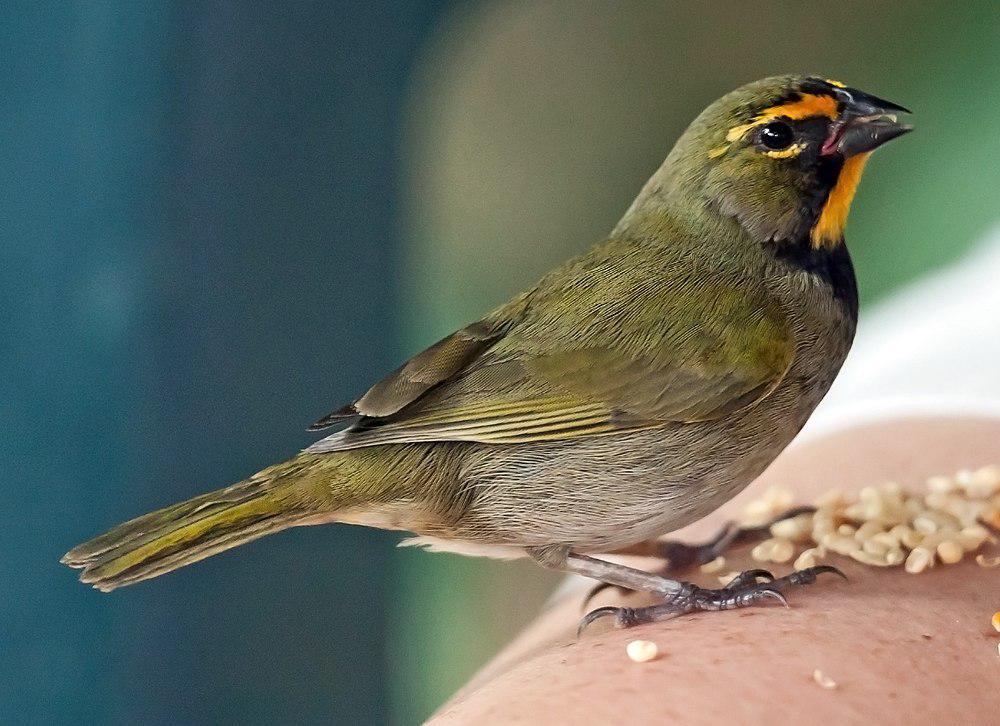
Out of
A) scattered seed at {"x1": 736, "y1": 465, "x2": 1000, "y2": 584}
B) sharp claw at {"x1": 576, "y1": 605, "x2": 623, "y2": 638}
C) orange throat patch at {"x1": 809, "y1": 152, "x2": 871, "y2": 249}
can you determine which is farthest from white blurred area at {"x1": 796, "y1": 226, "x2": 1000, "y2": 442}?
sharp claw at {"x1": 576, "y1": 605, "x2": 623, "y2": 638}

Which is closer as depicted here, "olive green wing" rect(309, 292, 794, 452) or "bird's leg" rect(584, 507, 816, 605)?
"olive green wing" rect(309, 292, 794, 452)

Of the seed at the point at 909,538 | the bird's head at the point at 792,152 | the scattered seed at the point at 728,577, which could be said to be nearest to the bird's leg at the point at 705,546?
the scattered seed at the point at 728,577

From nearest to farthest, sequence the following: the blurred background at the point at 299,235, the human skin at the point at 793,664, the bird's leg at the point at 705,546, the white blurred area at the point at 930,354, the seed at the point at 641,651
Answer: the human skin at the point at 793,664, the seed at the point at 641,651, the bird's leg at the point at 705,546, the blurred background at the point at 299,235, the white blurred area at the point at 930,354

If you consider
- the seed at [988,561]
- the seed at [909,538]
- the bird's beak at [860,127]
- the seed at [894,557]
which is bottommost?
the seed at [988,561]

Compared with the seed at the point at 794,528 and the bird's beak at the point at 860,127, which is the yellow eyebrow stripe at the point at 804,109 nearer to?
the bird's beak at the point at 860,127

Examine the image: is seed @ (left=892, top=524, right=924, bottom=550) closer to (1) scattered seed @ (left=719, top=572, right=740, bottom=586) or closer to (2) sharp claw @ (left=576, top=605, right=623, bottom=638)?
(1) scattered seed @ (left=719, top=572, right=740, bottom=586)

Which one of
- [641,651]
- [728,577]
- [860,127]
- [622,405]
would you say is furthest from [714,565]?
[860,127]

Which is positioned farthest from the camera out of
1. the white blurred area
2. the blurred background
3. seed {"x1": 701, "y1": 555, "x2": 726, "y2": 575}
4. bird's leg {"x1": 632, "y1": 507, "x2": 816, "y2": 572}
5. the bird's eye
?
the white blurred area

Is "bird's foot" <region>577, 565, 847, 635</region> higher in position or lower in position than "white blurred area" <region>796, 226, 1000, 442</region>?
lower
